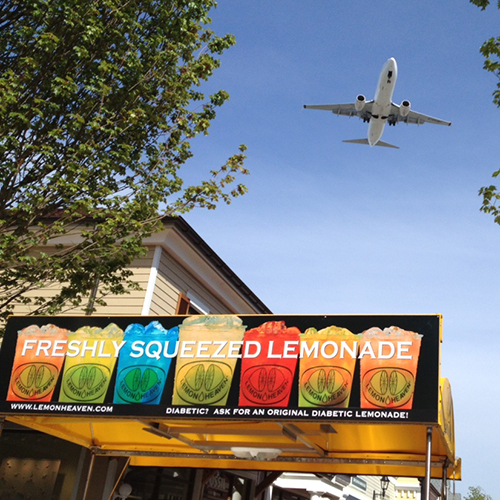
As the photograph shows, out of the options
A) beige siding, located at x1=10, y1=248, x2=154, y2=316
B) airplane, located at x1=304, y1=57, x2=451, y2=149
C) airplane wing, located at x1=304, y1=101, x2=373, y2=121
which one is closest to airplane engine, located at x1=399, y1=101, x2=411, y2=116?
airplane, located at x1=304, y1=57, x2=451, y2=149

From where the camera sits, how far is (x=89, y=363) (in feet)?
29.4

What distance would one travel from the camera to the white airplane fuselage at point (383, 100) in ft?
127

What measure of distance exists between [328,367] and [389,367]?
2.52 ft

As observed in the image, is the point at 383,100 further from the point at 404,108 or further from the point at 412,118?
the point at 412,118

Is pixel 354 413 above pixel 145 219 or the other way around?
the other way around

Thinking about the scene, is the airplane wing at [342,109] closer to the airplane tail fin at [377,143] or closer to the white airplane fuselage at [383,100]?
the white airplane fuselage at [383,100]

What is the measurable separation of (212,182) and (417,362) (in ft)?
20.1

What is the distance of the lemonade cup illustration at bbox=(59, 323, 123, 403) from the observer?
880 centimetres

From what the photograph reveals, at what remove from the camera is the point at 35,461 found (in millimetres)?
12820

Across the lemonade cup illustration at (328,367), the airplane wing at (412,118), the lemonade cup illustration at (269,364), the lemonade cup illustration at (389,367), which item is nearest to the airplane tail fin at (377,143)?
the airplane wing at (412,118)

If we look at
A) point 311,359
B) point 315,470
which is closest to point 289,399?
point 311,359

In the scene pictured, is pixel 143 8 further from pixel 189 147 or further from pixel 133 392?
pixel 133 392

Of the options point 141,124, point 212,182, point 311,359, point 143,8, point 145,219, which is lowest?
point 311,359

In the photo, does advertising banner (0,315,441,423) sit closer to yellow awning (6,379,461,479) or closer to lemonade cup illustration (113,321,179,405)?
lemonade cup illustration (113,321,179,405)
